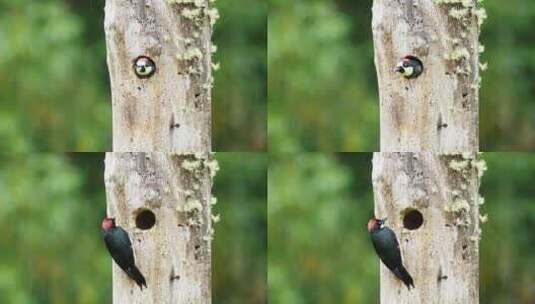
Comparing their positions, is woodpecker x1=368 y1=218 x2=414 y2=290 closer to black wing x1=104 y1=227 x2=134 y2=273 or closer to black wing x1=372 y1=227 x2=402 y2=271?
black wing x1=372 y1=227 x2=402 y2=271

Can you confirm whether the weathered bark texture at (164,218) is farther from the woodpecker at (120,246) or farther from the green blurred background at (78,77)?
the green blurred background at (78,77)

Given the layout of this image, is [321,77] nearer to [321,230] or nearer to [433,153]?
[321,230]

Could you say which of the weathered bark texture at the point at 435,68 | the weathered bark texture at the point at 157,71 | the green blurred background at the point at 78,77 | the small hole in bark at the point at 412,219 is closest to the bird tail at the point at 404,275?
the small hole in bark at the point at 412,219

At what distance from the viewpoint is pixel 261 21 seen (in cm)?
616

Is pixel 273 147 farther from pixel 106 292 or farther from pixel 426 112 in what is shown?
pixel 106 292

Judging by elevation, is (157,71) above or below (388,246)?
above

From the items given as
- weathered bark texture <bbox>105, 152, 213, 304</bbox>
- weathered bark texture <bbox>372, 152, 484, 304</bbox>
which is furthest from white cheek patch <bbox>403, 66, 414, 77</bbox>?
weathered bark texture <bbox>105, 152, 213, 304</bbox>

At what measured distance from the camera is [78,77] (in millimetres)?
6523

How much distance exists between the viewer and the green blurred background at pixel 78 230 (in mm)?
6305

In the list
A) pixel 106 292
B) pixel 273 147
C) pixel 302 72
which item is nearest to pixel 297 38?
pixel 302 72

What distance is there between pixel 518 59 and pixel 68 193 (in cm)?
268

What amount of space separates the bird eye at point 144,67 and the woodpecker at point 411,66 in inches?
43.6

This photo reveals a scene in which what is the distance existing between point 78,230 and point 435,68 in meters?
2.34

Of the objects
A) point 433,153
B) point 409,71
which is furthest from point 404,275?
point 409,71
